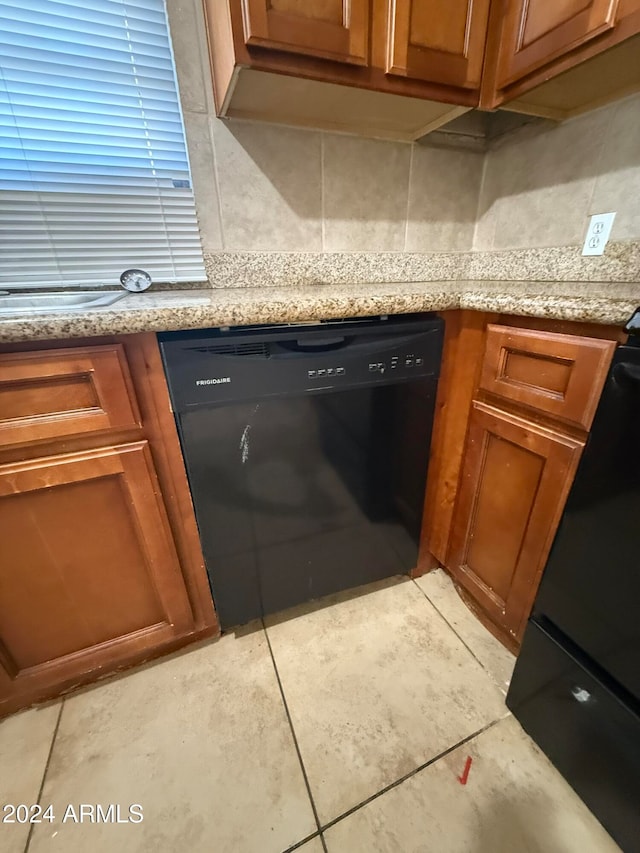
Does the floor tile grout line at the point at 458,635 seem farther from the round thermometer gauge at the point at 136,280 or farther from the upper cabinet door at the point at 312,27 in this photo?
the upper cabinet door at the point at 312,27

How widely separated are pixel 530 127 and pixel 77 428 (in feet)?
5.22

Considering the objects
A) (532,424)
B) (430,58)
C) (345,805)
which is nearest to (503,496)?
(532,424)

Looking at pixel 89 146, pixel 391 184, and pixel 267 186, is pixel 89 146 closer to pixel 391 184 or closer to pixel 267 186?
pixel 267 186

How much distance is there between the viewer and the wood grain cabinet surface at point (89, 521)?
0.65m

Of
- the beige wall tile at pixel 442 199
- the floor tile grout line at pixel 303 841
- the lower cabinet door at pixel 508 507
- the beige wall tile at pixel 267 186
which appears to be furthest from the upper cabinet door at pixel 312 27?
the floor tile grout line at pixel 303 841

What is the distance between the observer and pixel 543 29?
0.82m

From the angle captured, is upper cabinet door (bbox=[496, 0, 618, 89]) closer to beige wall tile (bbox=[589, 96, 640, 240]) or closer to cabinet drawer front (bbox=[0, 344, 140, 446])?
beige wall tile (bbox=[589, 96, 640, 240])

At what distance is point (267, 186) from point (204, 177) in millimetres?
194

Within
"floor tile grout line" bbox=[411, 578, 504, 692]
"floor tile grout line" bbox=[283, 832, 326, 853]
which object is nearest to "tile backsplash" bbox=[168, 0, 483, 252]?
"floor tile grout line" bbox=[411, 578, 504, 692]

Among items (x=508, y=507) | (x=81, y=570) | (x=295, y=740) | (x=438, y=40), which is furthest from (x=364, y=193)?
(x=295, y=740)

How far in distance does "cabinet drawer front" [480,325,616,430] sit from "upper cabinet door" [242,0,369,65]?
0.71 meters

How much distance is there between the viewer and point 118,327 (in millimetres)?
619

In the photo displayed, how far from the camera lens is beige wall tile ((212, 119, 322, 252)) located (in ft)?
3.53

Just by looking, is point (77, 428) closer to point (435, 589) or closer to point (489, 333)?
point (489, 333)
